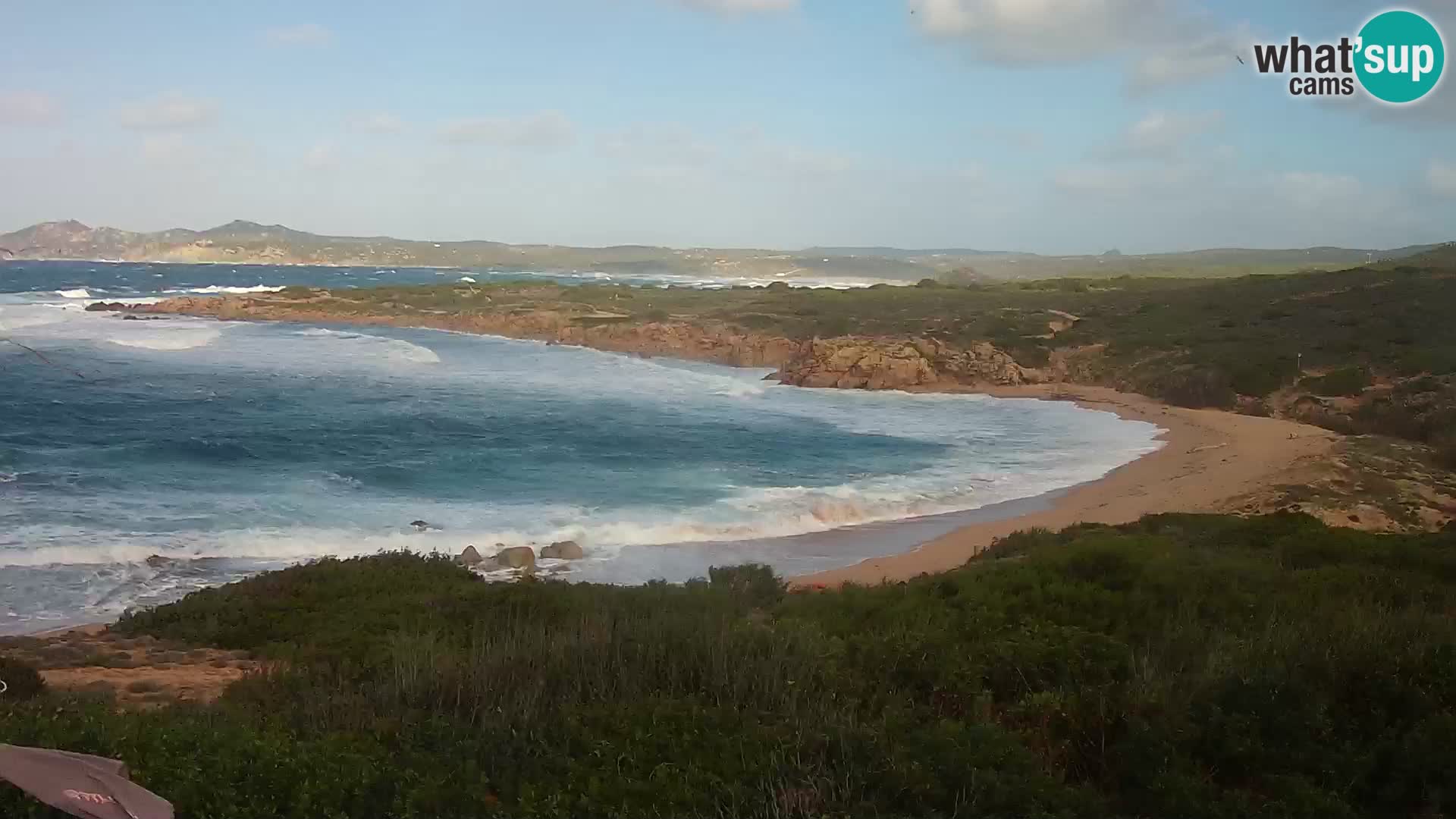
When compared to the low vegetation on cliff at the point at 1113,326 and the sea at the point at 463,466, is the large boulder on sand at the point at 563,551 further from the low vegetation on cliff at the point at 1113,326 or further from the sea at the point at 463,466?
the low vegetation on cliff at the point at 1113,326

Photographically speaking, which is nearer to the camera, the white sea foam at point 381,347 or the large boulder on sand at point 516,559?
the large boulder on sand at point 516,559

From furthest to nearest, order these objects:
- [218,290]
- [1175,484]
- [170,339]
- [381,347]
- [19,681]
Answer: [218,290] → [381,347] → [170,339] → [1175,484] → [19,681]

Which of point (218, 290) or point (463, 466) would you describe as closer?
point (463, 466)

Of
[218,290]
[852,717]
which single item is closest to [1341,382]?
[852,717]

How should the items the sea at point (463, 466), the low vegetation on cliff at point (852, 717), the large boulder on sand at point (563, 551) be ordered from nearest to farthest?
the low vegetation on cliff at point (852, 717) < the sea at point (463, 466) < the large boulder on sand at point (563, 551)

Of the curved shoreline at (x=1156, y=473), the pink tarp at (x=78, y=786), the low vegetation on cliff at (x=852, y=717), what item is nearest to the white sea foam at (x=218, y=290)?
the curved shoreline at (x=1156, y=473)

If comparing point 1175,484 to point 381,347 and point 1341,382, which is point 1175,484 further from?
point 381,347

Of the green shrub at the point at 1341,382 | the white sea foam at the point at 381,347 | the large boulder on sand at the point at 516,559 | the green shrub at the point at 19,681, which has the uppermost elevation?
the white sea foam at the point at 381,347
